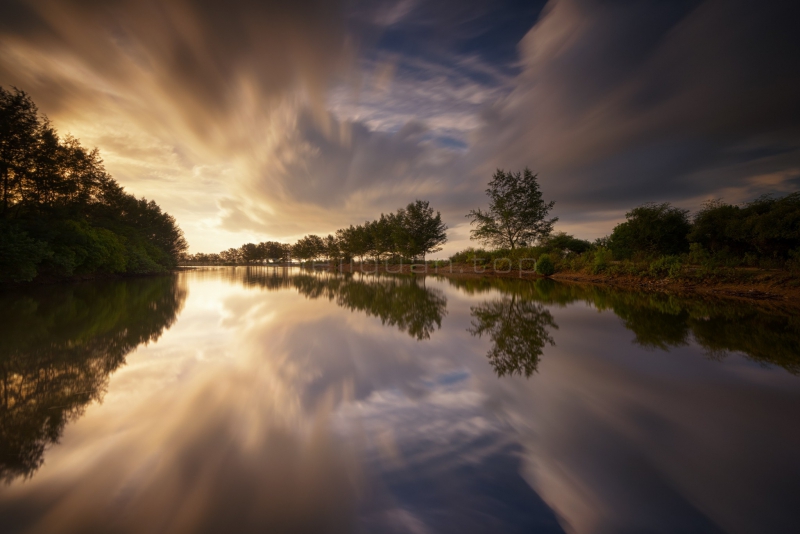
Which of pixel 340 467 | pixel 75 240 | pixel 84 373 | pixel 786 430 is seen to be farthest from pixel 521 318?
pixel 75 240

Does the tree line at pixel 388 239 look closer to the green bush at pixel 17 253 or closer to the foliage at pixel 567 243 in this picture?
the foliage at pixel 567 243

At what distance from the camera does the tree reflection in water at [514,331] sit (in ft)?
15.3

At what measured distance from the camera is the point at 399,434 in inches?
107

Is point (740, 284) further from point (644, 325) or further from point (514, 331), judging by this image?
point (514, 331)

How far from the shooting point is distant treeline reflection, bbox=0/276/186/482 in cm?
260

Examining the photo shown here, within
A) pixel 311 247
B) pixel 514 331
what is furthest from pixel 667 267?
pixel 311 247

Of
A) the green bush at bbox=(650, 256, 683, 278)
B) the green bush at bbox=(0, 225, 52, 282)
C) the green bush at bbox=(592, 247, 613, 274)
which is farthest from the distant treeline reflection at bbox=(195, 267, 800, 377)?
the green bush at bbox=(0, 225, 52, 282)

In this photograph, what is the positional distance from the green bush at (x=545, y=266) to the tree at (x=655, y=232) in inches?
191

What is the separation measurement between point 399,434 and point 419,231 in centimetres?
4049

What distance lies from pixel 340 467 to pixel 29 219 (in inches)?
1117

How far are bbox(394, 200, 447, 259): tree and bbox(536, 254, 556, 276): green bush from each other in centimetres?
1933

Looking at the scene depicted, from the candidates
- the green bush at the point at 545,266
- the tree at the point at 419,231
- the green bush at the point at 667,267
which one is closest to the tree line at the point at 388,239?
the tree at the point at 419,231

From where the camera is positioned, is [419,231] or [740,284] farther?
[419,231]

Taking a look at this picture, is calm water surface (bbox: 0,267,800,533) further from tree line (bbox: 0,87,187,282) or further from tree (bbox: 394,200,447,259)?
tree (bbox: 394,200,447,259)
